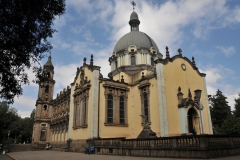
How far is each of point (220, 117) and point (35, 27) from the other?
48.2 metres

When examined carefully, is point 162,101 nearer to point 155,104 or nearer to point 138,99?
point 155,104

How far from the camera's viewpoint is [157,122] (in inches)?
841

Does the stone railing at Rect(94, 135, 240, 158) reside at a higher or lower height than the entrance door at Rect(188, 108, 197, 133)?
lower

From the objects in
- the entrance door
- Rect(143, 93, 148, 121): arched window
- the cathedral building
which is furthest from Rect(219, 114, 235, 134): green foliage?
Rect(143, 93, 148, 121): arched window

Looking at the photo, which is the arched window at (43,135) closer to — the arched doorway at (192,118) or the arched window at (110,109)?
the arched window at (110,109)

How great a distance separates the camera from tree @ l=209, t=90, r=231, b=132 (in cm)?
4722

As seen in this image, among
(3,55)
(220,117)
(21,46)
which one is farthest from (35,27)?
(220,117)

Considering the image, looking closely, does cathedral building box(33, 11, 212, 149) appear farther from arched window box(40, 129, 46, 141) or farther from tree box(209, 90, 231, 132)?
tree box(209, 90, 231, 132)

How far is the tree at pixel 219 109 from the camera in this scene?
47219mm

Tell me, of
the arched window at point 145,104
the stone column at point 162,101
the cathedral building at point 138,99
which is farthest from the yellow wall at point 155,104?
the arched window at point 145,104

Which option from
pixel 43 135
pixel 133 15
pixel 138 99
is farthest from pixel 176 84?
pixel 43 135

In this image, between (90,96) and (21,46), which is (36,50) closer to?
(21,46)

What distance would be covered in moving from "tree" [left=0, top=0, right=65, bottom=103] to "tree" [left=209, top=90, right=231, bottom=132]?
46044mm

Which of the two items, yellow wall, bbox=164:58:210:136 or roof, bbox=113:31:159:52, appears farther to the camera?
roof, bbox=113:31:159:52
